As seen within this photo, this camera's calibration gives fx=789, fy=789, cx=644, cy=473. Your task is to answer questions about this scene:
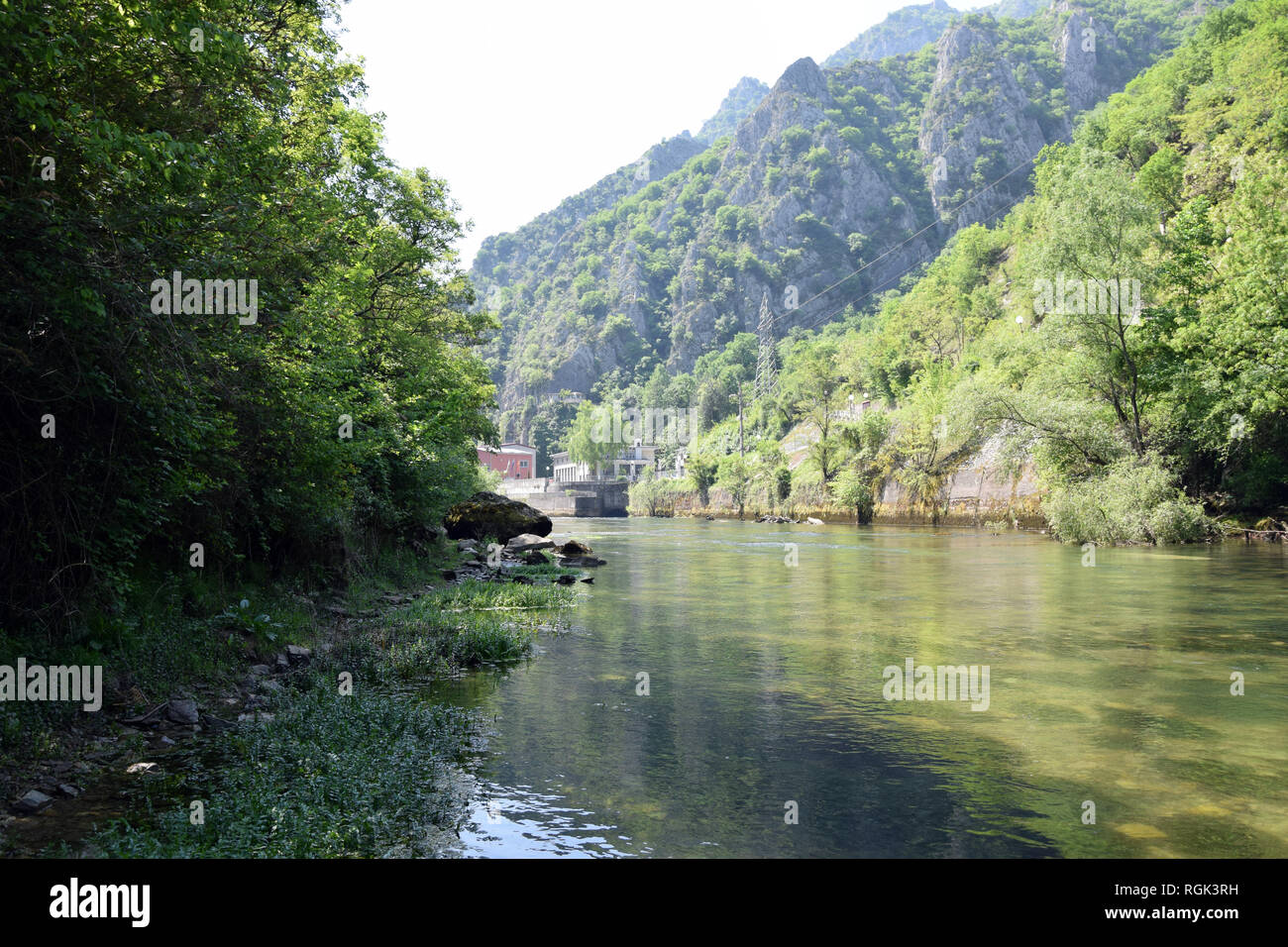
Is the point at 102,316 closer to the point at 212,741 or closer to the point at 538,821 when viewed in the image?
the point at 212,741

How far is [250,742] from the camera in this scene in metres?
8.98

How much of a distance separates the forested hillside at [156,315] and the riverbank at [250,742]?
1229 mm

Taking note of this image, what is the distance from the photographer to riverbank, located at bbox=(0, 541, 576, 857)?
6.54 metres

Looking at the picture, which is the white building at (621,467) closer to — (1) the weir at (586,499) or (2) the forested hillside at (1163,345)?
(1) the weir at (586,499)

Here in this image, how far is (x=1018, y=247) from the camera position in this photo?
290ft

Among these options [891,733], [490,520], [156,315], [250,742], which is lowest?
[891,733]

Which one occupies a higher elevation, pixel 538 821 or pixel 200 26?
pixel 200 26

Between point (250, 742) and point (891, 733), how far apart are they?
7669mm

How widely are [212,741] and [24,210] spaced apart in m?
5.82

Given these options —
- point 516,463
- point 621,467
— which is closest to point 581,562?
point 621,467

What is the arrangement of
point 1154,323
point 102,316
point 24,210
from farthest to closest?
1. point 1154,323
2. point 102,316
3. point 24,210

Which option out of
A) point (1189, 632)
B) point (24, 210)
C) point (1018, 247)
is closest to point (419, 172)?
point (24, 210)

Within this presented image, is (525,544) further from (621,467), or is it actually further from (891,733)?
(621,467)

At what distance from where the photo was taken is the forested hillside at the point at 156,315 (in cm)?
729
